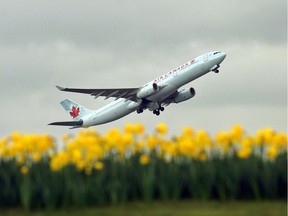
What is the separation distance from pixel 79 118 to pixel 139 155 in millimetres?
49428

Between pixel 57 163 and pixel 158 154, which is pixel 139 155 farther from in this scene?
pixel 57 163

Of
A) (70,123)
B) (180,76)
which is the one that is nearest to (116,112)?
(70,123)

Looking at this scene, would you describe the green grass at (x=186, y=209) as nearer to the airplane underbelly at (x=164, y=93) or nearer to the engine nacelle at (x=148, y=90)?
the airplane underbelly at (x=164, y=93)

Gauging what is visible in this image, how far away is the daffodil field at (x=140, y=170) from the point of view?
1138 centimetres

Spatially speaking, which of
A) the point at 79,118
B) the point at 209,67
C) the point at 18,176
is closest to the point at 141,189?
the point at 18,176

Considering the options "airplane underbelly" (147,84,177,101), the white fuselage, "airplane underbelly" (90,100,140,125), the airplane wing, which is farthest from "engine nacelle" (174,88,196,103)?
"airplane underbelly" (90,100,140,125)

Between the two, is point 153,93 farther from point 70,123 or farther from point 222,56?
point 70,123

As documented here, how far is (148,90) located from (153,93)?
1.58ft

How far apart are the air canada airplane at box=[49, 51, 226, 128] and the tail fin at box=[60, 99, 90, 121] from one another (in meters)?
1.25

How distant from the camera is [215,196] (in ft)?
38.7

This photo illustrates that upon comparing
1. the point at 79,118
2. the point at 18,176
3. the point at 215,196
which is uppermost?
the point at 79,118

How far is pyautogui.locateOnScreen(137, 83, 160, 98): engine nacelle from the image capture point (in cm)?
4622

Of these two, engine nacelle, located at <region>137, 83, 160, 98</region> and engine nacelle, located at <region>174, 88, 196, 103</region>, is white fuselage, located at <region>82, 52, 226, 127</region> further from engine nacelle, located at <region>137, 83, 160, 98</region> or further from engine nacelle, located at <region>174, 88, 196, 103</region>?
engine nacelle, located at <region>174, 88, 196, 103</region>

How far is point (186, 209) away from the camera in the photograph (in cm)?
1110
